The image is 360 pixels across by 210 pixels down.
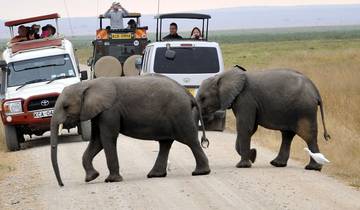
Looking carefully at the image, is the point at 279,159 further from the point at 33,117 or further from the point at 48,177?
the point at 33,117

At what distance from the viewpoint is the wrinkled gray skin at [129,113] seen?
1214cm

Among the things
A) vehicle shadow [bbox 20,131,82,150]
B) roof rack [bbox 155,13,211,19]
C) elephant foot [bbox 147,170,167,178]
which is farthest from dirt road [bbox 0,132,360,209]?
roof rack [bbox 155,13,211,19]

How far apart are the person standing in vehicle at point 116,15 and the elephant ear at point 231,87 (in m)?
15.6

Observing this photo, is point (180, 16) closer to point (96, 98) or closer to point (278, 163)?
Result: point (278, 163)

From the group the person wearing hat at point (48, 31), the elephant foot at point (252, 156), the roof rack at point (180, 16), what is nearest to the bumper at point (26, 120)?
the person wearing hat at point (48, 31)

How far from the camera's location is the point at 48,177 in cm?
1345

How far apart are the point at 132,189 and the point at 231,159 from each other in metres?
3.86

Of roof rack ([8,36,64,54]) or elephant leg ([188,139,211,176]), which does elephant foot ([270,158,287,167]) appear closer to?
elephant leg ([188,139,211,176])

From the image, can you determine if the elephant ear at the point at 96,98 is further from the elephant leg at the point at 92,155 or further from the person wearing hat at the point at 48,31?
the person wearing hat at the point at 48,31

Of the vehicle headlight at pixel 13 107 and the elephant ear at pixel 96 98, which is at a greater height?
the elephant ear at pixel 96 98

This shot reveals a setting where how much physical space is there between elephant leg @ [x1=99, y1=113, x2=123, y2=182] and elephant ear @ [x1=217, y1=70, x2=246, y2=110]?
2153mm

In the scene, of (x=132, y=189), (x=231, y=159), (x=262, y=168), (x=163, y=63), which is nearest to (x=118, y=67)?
(x=163, y=63)

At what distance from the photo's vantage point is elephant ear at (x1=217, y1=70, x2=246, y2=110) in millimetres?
13562

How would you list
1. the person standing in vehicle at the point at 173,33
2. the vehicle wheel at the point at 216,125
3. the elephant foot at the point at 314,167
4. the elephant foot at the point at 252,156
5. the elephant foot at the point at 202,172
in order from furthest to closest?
the person standing in vehicle at the point at 173,33
the vehicle wheel at the point at 216,125
the elephant foot at the point at 252,156
the elephant foot at the point at 314,167
the elephant foot at the point at 202,172
